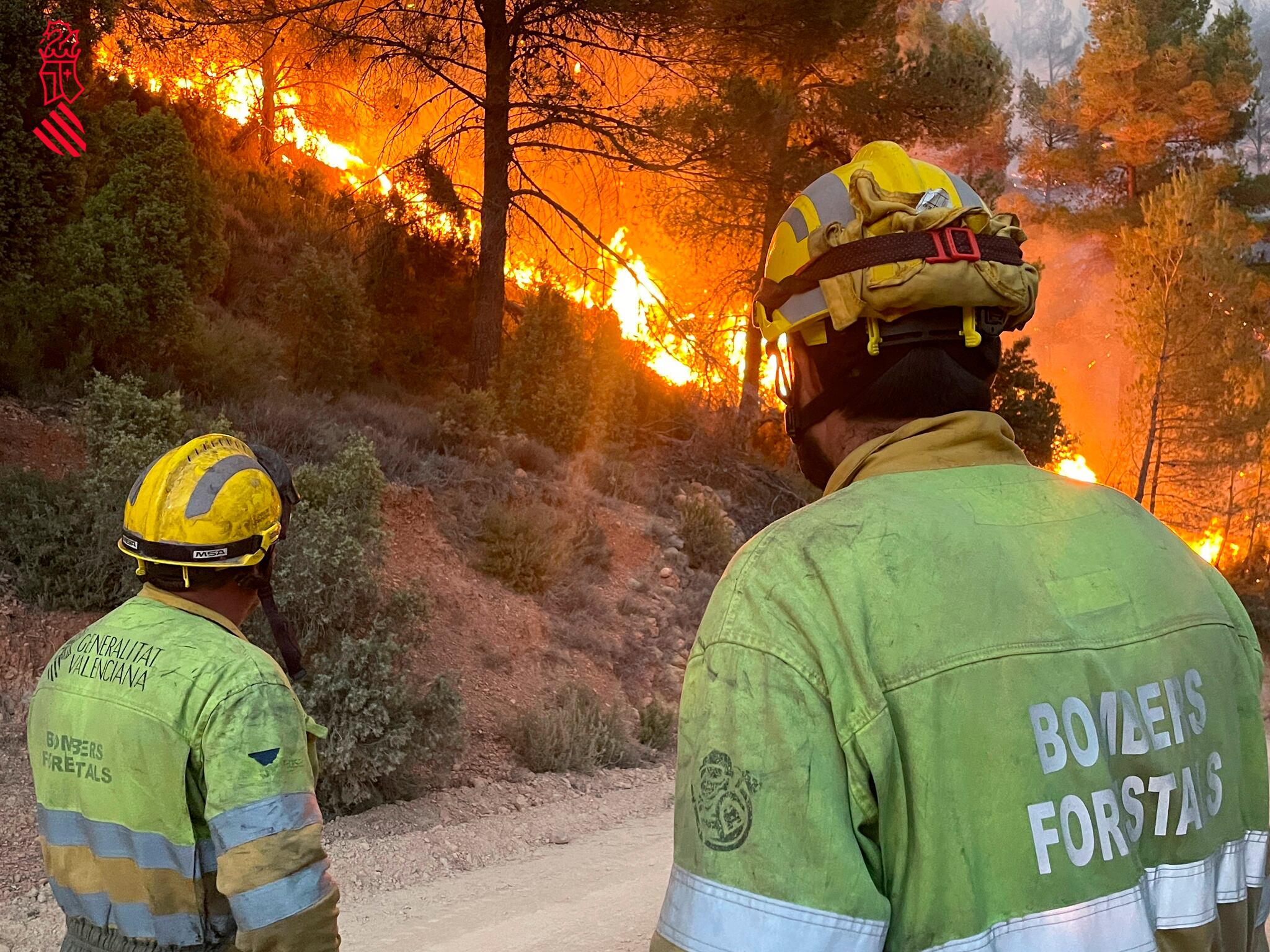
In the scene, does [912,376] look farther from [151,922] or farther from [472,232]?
[472,232]

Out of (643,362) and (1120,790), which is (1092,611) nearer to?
(1120,790)

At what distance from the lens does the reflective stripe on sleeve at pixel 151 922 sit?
2285 millimetres

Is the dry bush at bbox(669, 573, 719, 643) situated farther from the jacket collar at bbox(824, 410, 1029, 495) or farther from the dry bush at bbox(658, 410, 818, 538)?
the jacket collar at bbox(824, 410, 1029, 495)

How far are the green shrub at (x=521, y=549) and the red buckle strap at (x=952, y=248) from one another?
386 inches

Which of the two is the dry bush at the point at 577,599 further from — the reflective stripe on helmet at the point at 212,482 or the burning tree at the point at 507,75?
the reflective stripe on helmet at the point at 212,482

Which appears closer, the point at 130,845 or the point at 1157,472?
the point at 130,845

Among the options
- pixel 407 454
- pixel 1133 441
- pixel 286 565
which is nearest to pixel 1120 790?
pixel 286 565

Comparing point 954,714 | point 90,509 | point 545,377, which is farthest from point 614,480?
point 954,714

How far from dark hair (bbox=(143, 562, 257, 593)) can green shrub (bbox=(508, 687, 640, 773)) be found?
5.97 meters

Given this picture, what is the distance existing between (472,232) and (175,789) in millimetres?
14889

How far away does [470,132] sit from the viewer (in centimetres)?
1597

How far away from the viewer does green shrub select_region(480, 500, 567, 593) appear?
440 inches

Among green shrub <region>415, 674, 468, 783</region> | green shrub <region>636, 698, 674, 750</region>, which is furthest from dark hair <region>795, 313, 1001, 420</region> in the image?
green shrub <region>636, 698, 674, 750</region>

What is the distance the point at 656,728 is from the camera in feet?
30.9
